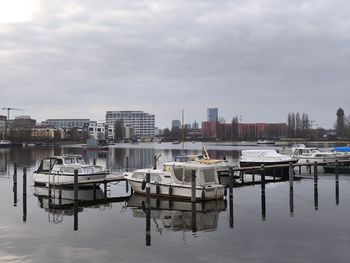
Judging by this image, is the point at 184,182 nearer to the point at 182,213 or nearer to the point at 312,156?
the point at 182,213

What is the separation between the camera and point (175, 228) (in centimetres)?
2683

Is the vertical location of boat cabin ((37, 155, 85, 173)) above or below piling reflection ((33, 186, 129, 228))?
above

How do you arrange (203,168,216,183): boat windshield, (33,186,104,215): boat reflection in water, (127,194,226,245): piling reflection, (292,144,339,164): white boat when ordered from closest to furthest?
(127,194,226,245): piling reflection, (33,186,104,215): boat reflection in water, (203,168,216,183): boat windshield, (292,144,339,164): white boat

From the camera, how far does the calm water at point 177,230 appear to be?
21.0 metres

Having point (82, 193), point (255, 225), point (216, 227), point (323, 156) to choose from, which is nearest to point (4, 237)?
point (216, 227)

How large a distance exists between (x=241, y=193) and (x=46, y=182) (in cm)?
1842

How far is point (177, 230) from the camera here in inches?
1035

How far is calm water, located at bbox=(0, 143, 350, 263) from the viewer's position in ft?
68.9

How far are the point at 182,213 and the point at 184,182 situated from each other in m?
4.88

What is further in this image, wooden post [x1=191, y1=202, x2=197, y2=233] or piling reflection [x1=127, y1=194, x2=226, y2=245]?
piling reflection [x1=127, y1=194, x2=226, y2=245]

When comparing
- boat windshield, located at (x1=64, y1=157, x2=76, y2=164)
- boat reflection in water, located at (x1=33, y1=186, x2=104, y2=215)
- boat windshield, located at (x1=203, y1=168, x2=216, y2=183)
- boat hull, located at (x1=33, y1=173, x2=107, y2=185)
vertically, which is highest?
boat windshield, located at (x1=64, y1=157, x2=76, y2=164)

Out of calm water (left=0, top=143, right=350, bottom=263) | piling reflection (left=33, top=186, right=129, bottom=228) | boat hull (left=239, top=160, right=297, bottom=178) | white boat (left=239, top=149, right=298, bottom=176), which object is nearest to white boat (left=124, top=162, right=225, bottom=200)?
calm water (left=0, top=143, right=350, bottom=263)

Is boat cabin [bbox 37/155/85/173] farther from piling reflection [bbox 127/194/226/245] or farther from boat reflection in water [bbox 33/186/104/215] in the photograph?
piling reflection [bbox 127/194/226/245]

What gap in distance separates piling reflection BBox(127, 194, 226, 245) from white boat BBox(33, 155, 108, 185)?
6450 mm
